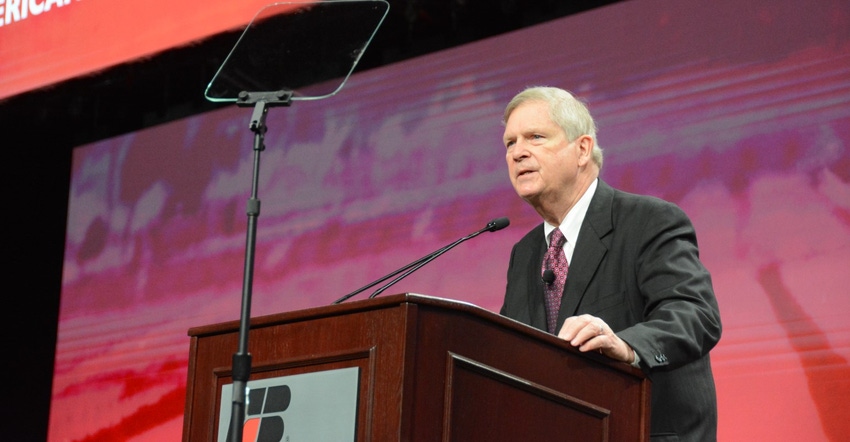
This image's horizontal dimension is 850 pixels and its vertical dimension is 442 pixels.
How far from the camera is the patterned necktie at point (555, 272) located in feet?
7.75

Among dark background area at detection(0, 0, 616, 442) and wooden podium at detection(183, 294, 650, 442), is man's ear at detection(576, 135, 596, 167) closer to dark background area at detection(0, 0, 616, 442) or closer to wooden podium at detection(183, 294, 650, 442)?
wooden podium at detection(183, 294, 650, 442)

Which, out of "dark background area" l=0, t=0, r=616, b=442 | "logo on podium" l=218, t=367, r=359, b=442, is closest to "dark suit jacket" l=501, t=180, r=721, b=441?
"logo on podium" l=218, t=367, r=359, b=442

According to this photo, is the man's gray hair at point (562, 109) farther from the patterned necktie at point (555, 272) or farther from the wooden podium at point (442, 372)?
the wooden podium at point (442, 372)

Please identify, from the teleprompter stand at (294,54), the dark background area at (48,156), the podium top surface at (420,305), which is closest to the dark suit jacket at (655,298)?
the podium top surface at (420,305)

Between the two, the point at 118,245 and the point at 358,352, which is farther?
the point at 118,245

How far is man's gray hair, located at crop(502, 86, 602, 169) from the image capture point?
249 centimetres

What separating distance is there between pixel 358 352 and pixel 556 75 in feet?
7.46

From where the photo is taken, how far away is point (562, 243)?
2.48m

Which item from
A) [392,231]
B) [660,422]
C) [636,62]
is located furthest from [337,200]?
[660,422]

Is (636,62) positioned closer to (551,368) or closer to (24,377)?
(551,368)

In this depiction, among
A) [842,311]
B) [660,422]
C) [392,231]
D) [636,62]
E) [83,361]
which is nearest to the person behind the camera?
[660,422]

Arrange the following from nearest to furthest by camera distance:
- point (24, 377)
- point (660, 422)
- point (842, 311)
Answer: point (660, 422) → point (842, 311) → point (24, 377)

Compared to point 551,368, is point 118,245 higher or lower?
higher

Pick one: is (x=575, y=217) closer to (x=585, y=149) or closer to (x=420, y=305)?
(x=585, y=149)
